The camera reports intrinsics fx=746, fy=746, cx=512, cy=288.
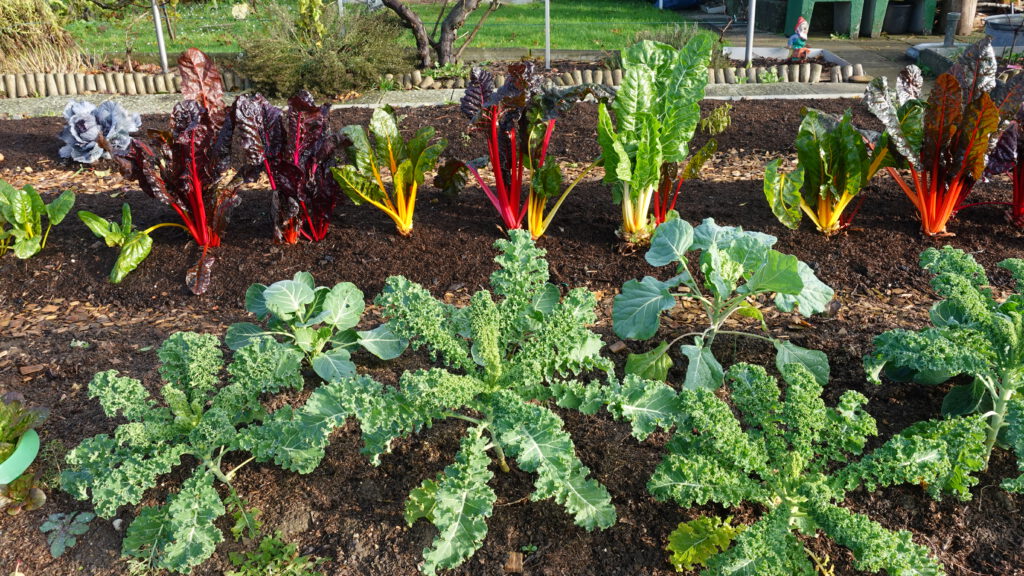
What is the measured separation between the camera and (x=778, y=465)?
212 centimetres

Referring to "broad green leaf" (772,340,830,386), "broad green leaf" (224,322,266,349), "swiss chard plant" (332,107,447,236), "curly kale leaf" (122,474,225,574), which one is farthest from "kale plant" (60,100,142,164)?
"broad green leaf" (772,340,830,386)

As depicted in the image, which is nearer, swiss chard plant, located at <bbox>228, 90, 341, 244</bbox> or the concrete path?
swiss chard plant, located at <bbox>228, 90, 341, 244</bbox>

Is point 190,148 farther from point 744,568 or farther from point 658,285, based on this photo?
point 744,568

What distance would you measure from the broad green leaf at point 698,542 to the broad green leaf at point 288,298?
1570mm

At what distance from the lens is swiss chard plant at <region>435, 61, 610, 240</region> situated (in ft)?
12.0

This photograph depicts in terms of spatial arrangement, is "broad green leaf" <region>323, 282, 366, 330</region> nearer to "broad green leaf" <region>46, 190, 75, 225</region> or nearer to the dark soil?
the dark soil

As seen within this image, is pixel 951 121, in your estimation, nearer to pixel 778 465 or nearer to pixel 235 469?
pixel 778 465

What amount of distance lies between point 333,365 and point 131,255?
171cm

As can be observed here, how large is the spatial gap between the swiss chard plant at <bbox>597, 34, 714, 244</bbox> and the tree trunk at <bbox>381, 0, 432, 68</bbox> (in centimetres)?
530

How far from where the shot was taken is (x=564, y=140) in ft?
18.7

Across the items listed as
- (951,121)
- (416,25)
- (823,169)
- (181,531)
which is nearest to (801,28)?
(416,25)

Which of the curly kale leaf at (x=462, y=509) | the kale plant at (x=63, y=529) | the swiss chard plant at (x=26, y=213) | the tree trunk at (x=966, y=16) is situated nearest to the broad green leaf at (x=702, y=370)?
the curly kale leaf at (x=462, y=509)

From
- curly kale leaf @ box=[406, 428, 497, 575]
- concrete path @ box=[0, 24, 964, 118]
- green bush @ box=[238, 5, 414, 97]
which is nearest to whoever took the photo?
curly kale leaf @ box=[406, 428, 497, 575]

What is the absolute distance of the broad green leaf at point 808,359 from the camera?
2.68m
